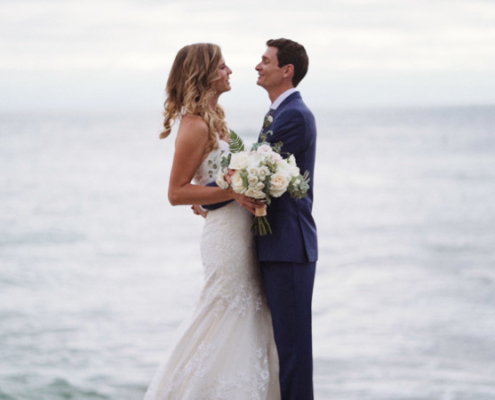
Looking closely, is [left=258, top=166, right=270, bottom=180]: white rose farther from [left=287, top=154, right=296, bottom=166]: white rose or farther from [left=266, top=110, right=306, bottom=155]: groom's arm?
[left=266, top=110, right=306, bottom=155]: groom's arm

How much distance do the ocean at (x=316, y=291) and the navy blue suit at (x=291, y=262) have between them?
3.33 m

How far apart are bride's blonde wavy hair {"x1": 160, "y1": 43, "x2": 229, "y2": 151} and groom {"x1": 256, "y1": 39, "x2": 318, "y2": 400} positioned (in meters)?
0.29

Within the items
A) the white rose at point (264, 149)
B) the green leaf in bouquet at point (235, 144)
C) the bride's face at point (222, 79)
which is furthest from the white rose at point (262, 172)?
the bride's face at point (222, 79)

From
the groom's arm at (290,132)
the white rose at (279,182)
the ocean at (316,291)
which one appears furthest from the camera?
the ocean at (316,291)

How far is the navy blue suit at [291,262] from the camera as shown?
3525mm

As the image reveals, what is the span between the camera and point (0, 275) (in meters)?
11.6

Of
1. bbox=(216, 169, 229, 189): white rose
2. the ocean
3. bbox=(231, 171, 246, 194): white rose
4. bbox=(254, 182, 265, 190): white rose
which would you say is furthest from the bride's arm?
the ocean

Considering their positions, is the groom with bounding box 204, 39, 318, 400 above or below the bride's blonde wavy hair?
below

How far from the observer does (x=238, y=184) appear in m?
3.30

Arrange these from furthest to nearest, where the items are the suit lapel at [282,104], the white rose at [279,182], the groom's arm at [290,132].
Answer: the suit lapel at [282,104]
the groom's arm at [290,132]
the white rose at [279,182]

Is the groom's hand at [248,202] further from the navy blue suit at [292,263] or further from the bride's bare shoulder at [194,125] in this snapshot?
the bride's bare shoulder at [194,125]

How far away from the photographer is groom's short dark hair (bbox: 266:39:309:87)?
3.70 meters

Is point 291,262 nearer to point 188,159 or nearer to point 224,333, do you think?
point 224,333

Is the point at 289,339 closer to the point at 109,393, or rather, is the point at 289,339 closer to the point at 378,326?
the point at 109,393
